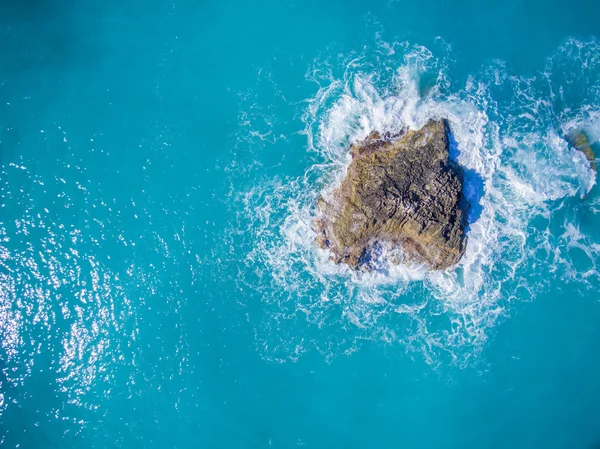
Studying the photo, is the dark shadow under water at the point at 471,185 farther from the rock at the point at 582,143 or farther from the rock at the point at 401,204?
the rock at the point at 582,143

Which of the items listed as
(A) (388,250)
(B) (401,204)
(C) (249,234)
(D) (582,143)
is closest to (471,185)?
(B) (401,204)

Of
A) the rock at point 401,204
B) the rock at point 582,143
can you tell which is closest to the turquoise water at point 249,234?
the rock at point 401,204

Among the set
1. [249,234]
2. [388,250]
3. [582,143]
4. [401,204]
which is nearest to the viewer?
[401,204]

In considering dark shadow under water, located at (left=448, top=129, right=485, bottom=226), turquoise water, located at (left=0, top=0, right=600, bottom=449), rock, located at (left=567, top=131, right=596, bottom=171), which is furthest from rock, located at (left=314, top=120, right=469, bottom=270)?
rock, located at (left=567, top=131, right=596, bottom=171)

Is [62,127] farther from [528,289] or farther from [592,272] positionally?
[592,272]

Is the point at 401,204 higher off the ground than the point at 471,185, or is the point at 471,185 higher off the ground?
the point at 471,185

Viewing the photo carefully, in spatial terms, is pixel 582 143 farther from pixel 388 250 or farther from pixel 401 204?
pixel 388 250
